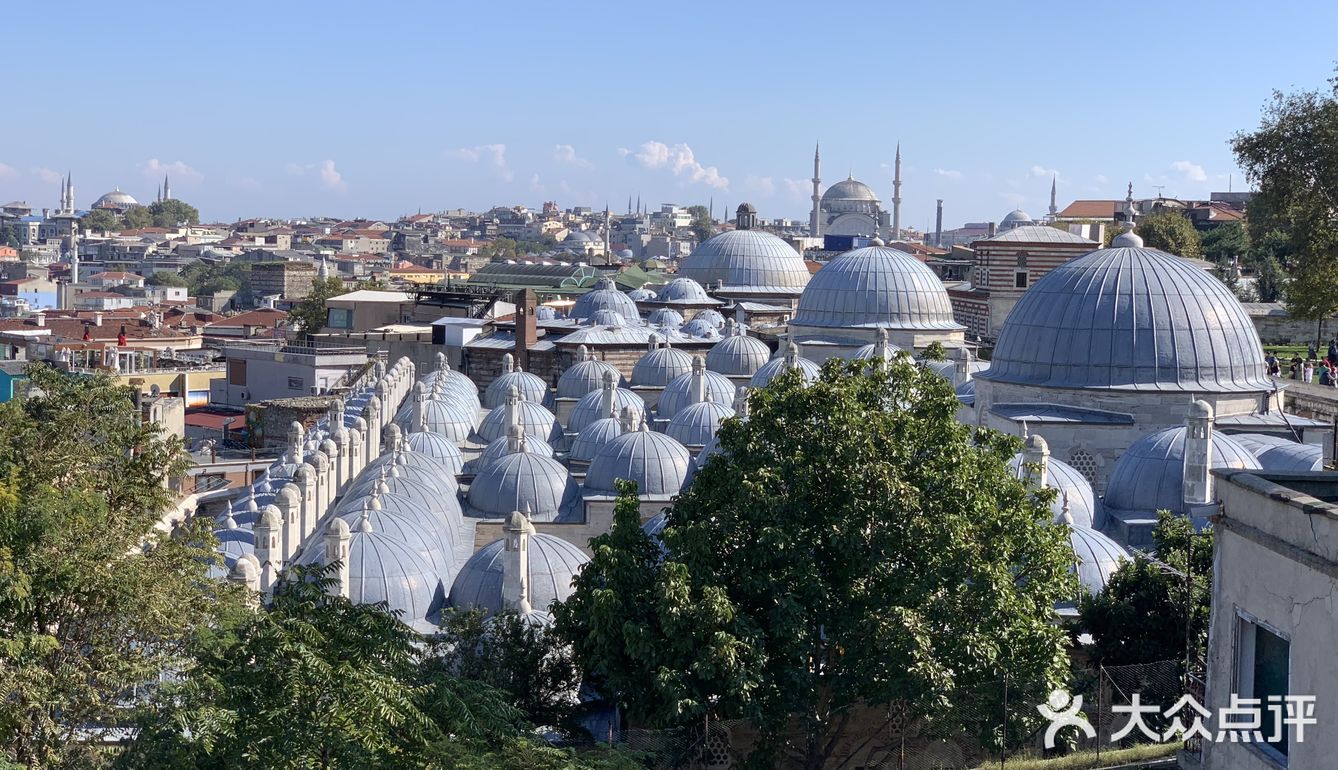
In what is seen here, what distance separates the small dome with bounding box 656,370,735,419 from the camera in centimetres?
3162

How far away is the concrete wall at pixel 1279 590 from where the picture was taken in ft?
28.5

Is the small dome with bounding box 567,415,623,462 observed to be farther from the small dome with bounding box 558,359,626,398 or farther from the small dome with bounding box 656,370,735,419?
the small dome with bounding box 558,359,626,398

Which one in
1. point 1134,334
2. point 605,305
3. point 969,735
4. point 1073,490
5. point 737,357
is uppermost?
point 1134,334

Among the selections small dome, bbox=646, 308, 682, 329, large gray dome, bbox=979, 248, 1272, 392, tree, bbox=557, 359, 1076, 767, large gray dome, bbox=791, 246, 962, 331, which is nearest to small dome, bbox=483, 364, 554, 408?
large gray dome, bbox=791, 246, 962, 331

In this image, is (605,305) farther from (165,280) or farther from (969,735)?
(165,280)

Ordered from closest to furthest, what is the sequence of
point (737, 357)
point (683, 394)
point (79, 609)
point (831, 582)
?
point (79, 609)
point (831, 582)
point (683, 394)
point (737, 357)

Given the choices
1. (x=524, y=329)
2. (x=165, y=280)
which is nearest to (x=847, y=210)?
(x=165, y=280)

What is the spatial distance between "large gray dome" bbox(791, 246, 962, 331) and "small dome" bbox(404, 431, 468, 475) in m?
11.2

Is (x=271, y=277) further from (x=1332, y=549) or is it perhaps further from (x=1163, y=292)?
(x=1332, y=549)

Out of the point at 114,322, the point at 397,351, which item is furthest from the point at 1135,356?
the point at 114,322

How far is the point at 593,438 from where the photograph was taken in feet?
90.8

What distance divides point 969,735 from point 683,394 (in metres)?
18.8

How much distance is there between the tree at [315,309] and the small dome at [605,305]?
14.4m

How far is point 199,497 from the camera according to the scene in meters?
28.5
